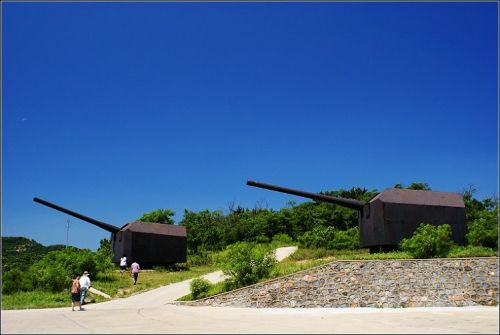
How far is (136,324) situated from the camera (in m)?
10.4

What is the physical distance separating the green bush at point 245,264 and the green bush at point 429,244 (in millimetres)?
5498

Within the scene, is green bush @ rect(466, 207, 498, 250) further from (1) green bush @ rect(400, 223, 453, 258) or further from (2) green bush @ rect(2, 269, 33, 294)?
(2) green bush @ rect(2, 269, 33, 294)

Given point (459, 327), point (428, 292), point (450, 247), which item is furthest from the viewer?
point (450, 247)

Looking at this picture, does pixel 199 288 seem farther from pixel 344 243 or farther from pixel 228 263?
pixel 344 243

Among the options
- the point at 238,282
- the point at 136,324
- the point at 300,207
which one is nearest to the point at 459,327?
the point at 136,324

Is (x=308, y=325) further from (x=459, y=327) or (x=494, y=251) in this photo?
(x=494, y=251)

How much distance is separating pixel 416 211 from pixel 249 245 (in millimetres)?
7841

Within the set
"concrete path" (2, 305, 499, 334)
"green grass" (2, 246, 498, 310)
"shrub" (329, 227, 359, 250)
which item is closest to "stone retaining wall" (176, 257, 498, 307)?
"green grass" (2, 246, 498, 310)

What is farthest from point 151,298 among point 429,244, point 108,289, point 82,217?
point 82,217

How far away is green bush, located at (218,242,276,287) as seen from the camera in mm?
17625

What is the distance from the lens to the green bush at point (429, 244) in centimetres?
1841

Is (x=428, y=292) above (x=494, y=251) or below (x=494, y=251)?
below

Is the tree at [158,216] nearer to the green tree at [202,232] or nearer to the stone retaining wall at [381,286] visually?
the green tree at [202,232]

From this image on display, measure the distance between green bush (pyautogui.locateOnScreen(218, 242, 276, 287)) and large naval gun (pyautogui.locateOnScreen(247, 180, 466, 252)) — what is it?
16.7ft
